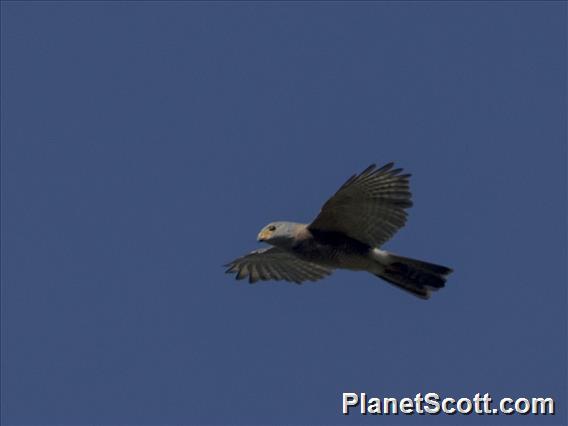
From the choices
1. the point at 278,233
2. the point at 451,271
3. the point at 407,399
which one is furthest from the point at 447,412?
the point at 278,233

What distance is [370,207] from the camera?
20.9m

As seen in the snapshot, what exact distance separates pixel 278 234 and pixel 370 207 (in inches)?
52.2

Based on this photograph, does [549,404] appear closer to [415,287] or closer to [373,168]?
[415,287]

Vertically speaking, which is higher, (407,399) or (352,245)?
(352,245)

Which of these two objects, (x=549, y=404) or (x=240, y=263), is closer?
(x=549, y=404)

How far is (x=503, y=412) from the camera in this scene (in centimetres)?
2041

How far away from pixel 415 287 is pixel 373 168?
6.25ft

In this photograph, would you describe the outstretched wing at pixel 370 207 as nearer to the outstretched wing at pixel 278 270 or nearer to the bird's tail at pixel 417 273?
the bird's tail at pixel 417 273

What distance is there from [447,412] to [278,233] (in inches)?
132

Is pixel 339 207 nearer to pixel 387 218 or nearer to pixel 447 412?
pixel 387 218

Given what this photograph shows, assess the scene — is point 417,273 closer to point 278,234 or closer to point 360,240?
point 360,240

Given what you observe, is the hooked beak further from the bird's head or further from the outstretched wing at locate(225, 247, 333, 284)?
the outstretched wing at locate(225, 247, 333, 284)

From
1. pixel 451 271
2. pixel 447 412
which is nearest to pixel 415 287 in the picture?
pixel 451 271

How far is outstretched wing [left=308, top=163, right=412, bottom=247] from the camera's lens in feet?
67.6
